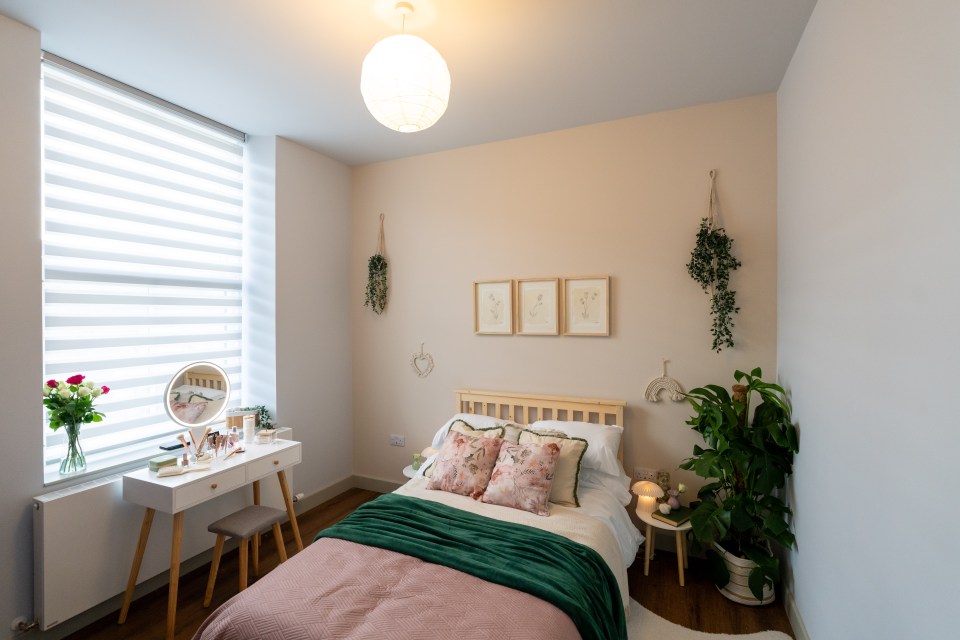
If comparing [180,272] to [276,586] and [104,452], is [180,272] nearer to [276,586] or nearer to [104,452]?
[104,452]

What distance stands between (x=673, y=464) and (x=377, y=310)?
2.55m

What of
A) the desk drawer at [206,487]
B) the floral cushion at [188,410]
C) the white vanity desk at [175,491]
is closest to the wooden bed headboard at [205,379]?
the floral cushion at [188,410]

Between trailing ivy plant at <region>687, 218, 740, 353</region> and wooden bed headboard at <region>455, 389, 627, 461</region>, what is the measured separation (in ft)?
2.44

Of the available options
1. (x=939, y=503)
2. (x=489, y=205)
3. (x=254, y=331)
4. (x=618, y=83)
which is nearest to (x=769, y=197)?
(x=618, y=83)

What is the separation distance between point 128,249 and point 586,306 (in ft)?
9.30

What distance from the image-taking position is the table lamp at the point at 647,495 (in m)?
2.62

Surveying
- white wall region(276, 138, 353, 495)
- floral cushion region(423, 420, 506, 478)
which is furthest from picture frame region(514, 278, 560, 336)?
white wall region(276, 138, 353, 495)

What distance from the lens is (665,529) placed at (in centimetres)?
261

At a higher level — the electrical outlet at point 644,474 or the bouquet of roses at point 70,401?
the bouquet of roses at point 70,401

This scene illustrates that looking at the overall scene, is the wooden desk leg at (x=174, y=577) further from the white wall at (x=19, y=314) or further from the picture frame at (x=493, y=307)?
the picture frame at (x=493, y=307)

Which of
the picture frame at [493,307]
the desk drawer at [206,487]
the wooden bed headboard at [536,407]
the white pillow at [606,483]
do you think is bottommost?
the white pillow at [606,483]

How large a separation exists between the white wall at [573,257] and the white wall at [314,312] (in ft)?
0.51

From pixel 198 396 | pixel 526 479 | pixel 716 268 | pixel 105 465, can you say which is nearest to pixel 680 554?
pixel 526 479

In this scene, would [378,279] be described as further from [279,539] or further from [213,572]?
[213,572]
